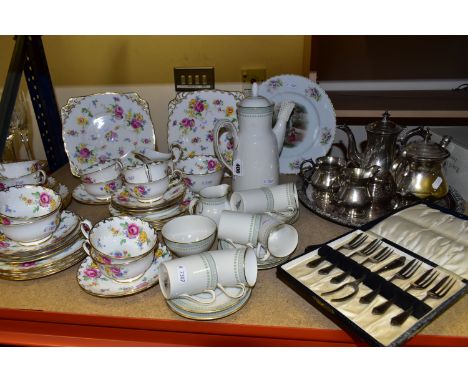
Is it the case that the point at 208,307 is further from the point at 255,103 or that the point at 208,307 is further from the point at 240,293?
the point at 255,103

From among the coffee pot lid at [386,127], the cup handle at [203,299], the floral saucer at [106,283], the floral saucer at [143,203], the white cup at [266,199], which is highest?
the coffee pot lid at [386,127]

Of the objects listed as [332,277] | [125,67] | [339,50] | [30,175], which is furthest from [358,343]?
[125,67]

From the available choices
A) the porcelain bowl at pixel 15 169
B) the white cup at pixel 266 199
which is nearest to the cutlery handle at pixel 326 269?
the white cup at pixel 266 199

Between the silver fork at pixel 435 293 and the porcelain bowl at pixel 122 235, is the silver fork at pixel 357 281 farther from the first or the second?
the porcelain bowl at pixel 122 235

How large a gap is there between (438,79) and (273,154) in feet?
2.48

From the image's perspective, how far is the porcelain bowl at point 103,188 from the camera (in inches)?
37.6

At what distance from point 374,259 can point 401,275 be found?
2.2 inches

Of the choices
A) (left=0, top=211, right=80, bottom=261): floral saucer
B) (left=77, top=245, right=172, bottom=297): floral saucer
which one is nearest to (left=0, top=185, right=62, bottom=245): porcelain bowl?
(left=0, top=211, right=80, bottom=261): floral saucer

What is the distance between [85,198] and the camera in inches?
38.8

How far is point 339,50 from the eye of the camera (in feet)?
4.09

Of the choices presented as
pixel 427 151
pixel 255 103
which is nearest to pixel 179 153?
pixel 255 103

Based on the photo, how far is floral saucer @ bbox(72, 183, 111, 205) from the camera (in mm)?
972

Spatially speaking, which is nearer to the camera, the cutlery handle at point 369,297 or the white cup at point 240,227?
the cutlery handle at point 369,297

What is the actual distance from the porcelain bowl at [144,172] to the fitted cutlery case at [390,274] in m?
0.42
